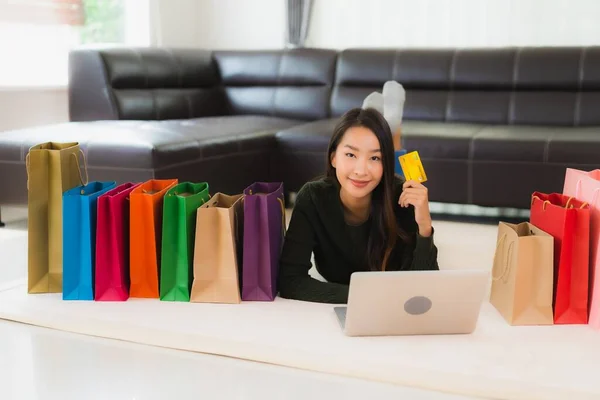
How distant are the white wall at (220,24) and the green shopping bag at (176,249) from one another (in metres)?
3.48

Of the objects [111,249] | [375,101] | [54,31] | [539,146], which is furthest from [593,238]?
[54,31]

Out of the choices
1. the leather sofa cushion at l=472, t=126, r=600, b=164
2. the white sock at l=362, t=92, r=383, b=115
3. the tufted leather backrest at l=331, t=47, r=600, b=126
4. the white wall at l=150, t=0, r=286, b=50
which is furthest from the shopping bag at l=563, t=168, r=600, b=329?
the white wall at l=150, t=0, r=286, b=50

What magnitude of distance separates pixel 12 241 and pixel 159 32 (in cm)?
275

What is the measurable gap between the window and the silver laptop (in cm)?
322

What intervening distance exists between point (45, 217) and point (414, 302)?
2.88 feet

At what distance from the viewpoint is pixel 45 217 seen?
1718 millimetres

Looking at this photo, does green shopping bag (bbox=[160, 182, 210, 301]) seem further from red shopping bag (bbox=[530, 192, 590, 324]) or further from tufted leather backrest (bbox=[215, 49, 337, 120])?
tufted leather backrest (bbox=[215, 49, 337, 120])

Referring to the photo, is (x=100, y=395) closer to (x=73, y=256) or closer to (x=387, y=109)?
(x=73, y=256)

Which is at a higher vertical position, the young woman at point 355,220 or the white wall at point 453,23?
the white wall at point 453,23

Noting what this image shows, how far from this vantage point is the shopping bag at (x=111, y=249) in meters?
1.62

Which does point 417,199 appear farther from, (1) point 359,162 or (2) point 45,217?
(2) point 45,217

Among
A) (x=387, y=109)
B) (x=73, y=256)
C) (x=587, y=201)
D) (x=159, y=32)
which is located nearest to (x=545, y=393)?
(x=587, y=201)

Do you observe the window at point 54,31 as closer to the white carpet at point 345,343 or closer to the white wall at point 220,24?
the white wall at point 220,24

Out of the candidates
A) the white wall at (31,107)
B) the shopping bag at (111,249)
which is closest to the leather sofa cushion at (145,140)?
the white wall at (31,107)
